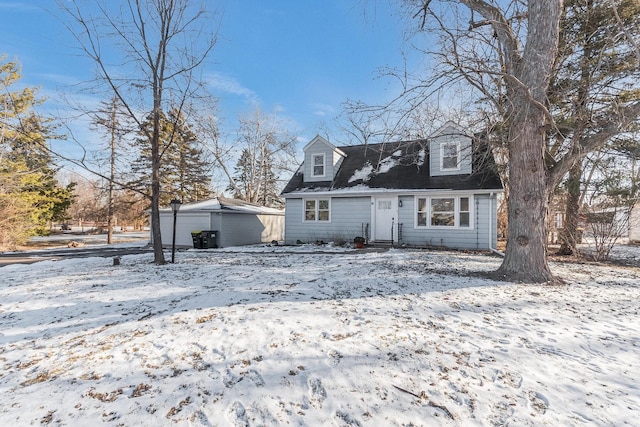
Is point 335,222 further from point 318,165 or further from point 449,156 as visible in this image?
point 449,156

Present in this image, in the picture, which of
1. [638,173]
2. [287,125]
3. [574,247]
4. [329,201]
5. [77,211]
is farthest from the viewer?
[77,211]

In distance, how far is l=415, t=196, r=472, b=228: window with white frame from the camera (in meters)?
12.3

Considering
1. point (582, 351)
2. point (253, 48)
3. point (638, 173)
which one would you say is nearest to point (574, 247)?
point (638, 173)

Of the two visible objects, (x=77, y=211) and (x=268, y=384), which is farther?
(x=77, y=211)

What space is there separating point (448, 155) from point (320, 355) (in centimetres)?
1193

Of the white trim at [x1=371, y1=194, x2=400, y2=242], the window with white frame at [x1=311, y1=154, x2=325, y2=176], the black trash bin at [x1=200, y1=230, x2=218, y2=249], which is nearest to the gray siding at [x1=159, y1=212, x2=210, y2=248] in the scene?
the black trash bin at [x1=200, y1=230, x2=218, y2=249]

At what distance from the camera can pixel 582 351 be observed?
3.20m

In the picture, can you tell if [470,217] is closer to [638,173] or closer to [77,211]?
[638,173]

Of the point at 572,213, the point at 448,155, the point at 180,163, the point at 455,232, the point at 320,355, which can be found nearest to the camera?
the point at 320,355

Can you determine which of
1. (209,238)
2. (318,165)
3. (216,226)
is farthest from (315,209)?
(209,238)

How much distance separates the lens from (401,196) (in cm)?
1316

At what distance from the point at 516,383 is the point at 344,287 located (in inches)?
132

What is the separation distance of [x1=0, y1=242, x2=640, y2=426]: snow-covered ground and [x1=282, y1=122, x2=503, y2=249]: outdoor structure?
6.58 m

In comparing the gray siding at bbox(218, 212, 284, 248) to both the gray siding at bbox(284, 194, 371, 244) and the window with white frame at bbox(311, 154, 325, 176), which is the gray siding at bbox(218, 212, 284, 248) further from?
the window with white frame at bbox(311, 154, 325, 176)
